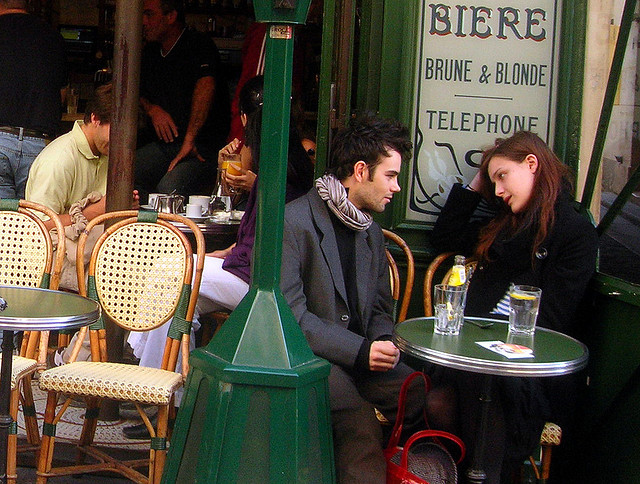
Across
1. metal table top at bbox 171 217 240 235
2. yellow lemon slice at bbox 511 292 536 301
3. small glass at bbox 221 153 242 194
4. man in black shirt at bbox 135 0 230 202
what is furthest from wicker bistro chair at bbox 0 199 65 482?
man in black shirt at bbox 135 0 230 202

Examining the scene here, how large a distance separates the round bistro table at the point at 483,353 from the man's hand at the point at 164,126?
319 cm

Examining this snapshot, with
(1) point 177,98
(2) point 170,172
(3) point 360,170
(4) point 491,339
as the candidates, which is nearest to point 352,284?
(3) point 360,170

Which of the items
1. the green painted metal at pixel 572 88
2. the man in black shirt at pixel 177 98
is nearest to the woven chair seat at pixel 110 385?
the green painted metal at pixel 572 88

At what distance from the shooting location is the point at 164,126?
6.01 metres

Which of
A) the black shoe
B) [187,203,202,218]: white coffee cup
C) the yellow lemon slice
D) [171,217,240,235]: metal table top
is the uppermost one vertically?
[187,203,202,218]: white coffee cup

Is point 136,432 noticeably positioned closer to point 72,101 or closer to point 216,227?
point 216,227

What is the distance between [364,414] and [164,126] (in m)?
3.41

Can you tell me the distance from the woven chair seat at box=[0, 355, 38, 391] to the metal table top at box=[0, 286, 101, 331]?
0.27 meters

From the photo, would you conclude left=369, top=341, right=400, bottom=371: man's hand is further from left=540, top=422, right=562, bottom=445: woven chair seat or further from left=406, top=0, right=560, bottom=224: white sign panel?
left=406, top=0, right=560, bottom=224: white sign panel

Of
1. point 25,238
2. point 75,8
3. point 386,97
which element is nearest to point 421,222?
point 386,97

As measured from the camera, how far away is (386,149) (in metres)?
3.47

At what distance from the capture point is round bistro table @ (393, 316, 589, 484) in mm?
2697

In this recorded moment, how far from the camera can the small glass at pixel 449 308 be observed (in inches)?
120

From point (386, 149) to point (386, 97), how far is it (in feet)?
2.63
